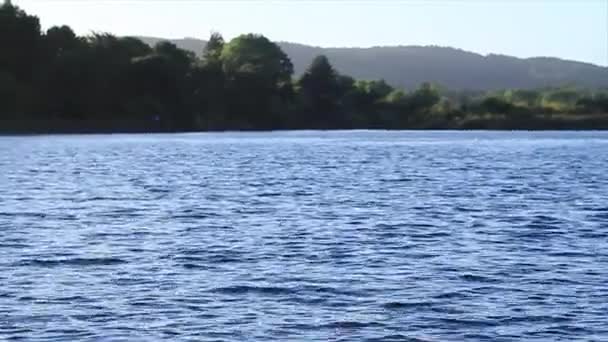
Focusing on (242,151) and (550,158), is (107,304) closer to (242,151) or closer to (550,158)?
(550,158)

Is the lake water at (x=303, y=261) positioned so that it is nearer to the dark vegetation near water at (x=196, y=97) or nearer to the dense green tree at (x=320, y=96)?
the dark vegetation near water at (x=196, y=97)

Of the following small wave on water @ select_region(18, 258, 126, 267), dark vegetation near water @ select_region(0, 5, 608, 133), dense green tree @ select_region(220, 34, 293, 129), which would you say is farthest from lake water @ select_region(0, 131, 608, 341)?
dense green tree @ select_region(220, 34, 293, 129)

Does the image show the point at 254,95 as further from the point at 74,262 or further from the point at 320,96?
the point at 74,262

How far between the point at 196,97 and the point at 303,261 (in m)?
132

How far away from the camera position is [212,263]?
2420 centimetres

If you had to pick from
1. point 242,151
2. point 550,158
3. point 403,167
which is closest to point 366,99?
point 242,151

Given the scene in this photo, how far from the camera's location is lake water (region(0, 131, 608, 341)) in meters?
18.1

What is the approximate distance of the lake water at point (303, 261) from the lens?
18.1m

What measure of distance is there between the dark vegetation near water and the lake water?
9287cm

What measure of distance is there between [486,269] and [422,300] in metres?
3.84

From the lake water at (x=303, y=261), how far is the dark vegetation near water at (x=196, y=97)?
92868 millimetres

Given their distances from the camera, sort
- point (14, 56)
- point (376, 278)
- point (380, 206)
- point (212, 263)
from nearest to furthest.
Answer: point (376, 278) → point (212, 263) → point (380, 206) → point (14, 56)

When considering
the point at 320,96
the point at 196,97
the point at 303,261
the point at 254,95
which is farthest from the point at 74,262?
the point at 320,96

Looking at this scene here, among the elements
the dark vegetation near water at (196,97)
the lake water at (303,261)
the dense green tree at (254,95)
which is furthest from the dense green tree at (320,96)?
the lake water at (303,261)
